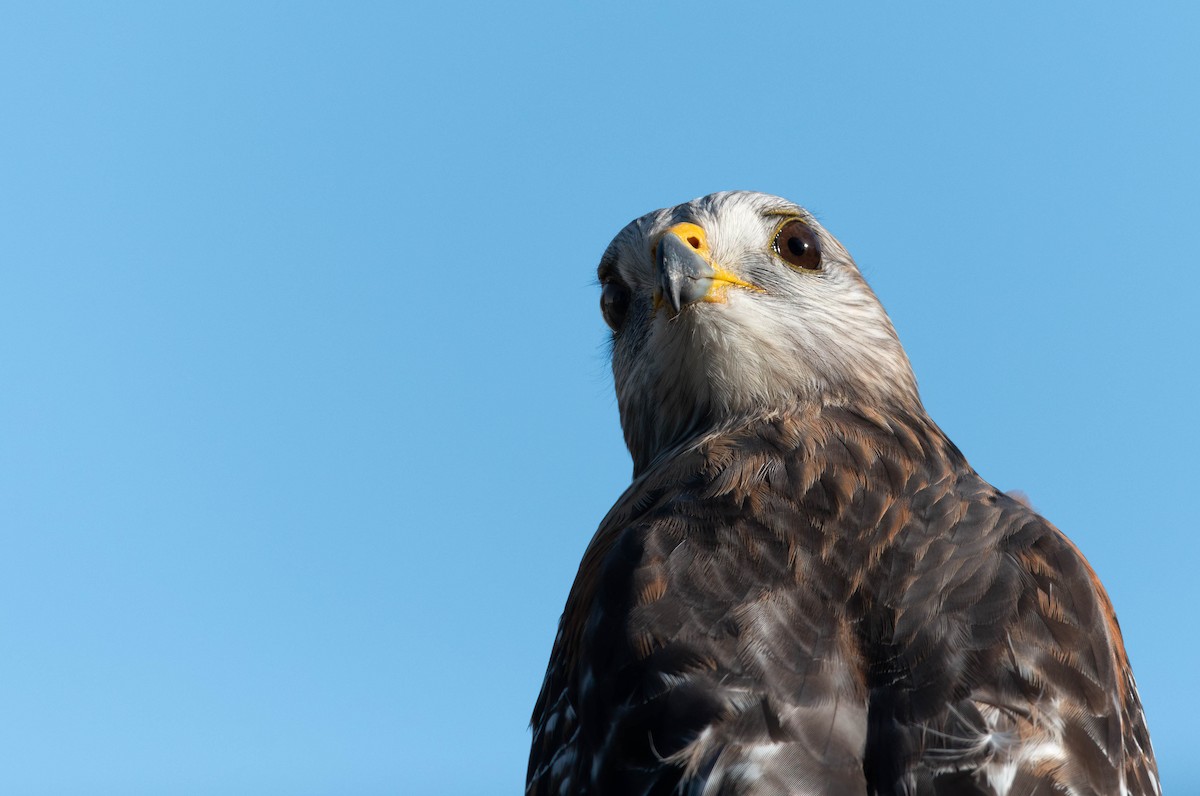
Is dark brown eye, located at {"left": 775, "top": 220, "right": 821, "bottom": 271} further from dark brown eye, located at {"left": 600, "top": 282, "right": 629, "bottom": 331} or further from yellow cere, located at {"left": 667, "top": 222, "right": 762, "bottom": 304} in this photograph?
dark brown eye, located at {"left": 600, "top": 282, "right": 629, "bottom": 331}

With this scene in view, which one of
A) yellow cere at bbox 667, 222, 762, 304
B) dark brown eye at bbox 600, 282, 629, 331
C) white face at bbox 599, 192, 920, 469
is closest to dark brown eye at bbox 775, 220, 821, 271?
white face at bbox 599, 192, 920, 469

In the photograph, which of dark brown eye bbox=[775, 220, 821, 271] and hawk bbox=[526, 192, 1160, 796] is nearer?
hawk bbox=[526, 192, 1160, 796]

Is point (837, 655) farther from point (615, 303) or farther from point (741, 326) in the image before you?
point (615, 303)

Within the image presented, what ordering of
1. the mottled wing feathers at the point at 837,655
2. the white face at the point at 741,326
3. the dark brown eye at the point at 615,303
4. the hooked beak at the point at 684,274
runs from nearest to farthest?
the mottled wing feathers at the point at 837,655
the hooked beak at the point at 684,274
the white face at the point at 741,326
the dark brown eye at the point at 615,303

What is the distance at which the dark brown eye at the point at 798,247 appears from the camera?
18.3 ft

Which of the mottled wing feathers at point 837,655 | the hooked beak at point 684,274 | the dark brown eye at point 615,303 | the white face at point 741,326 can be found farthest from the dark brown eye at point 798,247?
the mottled wing feathers at point 837,655

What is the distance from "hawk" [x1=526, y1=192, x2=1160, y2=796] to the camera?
126 inches

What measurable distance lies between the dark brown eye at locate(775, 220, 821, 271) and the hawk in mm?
638

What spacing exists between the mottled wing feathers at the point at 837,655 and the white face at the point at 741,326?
37.5 inches

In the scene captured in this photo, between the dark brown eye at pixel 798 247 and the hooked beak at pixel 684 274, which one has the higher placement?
the dark brown eye at pixel 798 247

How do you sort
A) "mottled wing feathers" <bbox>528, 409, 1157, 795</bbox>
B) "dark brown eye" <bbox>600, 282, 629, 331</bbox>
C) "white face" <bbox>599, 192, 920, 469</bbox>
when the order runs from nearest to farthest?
"mottled wing feathers" <bbox>528, 409, 1157, 795</bbox>, "white face" <bbox>599, 192, 920, 469</bbox>, "dark brown eye" <bbox>600, 282, 629, 331</bbox>

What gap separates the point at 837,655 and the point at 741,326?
6.48 ft

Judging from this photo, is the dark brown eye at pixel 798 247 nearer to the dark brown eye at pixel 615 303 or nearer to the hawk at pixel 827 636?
the hawk at pixel 827 636

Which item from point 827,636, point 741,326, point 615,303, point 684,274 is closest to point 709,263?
point 684,274
